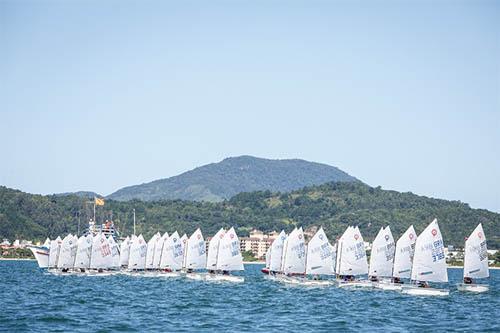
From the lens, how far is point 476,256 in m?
103

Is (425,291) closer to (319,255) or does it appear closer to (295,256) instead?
(319,255)

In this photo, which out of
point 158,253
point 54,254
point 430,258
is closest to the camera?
point 430,258

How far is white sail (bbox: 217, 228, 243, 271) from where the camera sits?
393 ft

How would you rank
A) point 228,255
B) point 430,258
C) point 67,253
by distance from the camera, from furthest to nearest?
point 67,253 → point 228,255 → point 430,258

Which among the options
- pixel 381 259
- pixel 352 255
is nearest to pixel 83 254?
pixel 352 255

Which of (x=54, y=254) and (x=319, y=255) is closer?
(x=319, y=255)

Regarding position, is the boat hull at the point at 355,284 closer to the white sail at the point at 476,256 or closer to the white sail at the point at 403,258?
the white sail at the point at 403,258

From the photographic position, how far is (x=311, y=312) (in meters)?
77.6

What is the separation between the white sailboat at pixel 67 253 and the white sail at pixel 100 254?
136 inches

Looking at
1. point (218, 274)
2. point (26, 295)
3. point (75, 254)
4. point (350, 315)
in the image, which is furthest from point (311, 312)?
point (75, 254)

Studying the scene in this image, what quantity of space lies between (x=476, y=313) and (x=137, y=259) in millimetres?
74421

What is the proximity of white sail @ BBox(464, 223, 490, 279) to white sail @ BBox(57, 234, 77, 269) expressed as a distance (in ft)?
188

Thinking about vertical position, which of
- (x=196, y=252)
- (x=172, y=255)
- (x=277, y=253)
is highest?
(x=277, y=253)

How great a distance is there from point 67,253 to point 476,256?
195 ft
